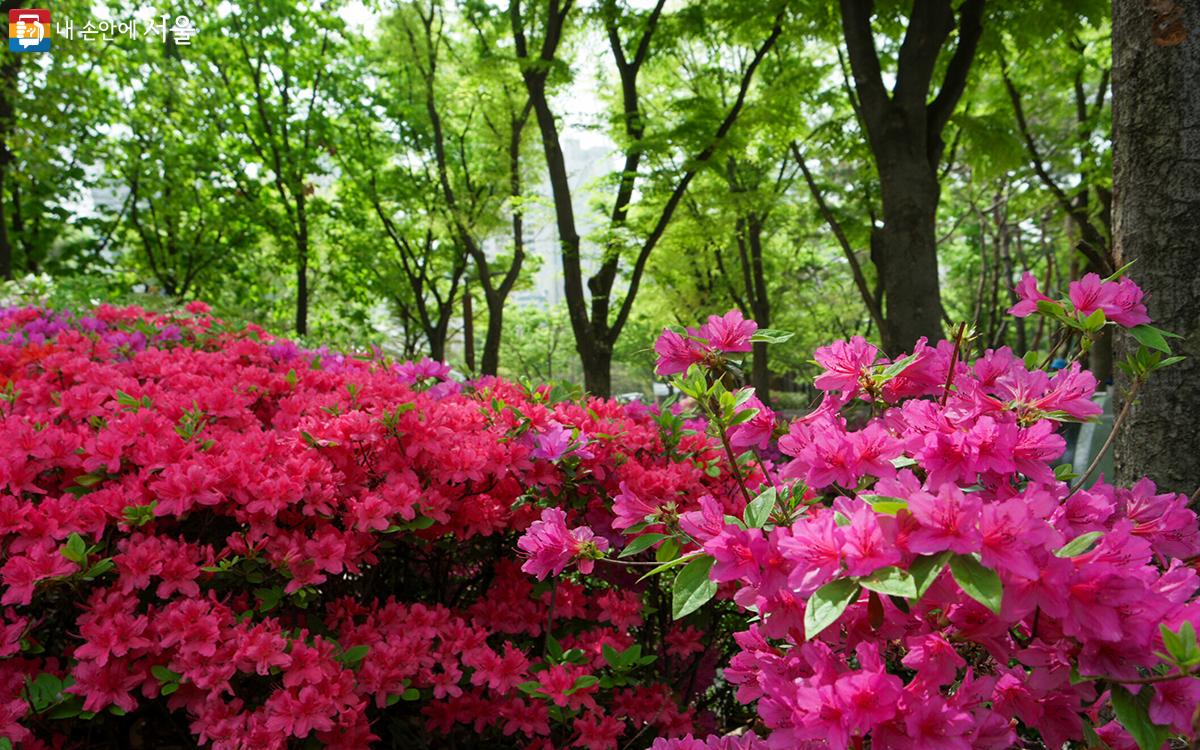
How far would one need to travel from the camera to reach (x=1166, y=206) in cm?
171

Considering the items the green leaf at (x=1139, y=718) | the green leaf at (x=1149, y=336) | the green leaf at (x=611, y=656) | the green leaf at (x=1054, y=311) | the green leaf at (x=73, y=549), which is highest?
the green leaf at (x=1054, y=311)

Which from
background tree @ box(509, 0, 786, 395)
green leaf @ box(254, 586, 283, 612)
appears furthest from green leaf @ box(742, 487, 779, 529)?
background tree @ box(509, 0, 786, 395)

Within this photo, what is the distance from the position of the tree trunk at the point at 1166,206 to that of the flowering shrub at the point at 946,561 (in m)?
0.55

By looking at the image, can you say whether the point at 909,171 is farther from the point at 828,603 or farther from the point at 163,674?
the point at 163,674

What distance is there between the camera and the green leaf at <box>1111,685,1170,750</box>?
0.80m

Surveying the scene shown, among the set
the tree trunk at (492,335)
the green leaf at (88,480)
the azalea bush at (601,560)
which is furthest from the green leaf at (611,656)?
the tree trunk at (492,335)

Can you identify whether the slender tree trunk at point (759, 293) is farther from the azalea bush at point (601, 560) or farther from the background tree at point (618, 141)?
the azalea bush at point (601, 560)

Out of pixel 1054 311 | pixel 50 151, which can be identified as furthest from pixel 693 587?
pixel 50 151

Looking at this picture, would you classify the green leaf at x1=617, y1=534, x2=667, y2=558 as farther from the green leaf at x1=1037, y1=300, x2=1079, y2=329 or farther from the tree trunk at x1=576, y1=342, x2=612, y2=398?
the tree trunk at x1=576, y1=342, x2=612, y2=398

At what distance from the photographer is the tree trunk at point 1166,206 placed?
1.68 metres

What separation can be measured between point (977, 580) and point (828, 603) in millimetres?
158

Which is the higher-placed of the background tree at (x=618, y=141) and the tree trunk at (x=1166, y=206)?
the background tree at (x=618, y=141)

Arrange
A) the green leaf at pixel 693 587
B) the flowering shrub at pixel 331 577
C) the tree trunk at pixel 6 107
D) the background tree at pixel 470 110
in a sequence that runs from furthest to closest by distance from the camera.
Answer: the background tree at pixel 470 110 → the tree trunk at pixel 6 107 → the flowering shrub at pixel 331 577 → the green leaf at pixel 693 587

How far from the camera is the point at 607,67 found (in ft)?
34.1
